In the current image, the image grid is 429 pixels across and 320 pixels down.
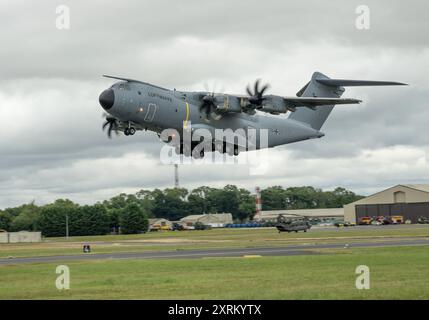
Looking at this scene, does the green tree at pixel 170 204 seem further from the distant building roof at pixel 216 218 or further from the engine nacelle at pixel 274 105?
the engine nacelle at pixel 274 105

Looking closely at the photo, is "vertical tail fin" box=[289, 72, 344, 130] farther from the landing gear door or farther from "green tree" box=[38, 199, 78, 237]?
"green tree" box=[38, 199, 78, 237]

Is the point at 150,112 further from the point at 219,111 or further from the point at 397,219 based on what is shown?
the point at 397,219

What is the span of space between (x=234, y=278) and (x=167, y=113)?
18796 mm

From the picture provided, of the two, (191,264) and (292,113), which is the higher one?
(292,113)

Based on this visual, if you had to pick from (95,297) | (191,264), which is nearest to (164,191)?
(191,264)

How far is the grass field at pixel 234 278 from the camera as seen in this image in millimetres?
24938

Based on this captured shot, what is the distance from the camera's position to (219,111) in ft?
166

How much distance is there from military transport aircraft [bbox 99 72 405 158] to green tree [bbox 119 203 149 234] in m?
66.0

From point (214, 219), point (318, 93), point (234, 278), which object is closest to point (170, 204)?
point (214, 219)

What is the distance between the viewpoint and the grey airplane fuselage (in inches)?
1736
